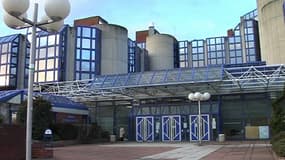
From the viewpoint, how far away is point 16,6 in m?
8.20

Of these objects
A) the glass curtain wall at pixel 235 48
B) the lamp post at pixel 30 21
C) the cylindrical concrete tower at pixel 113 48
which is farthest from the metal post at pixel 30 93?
the glass curtain wall at pixel 235 48

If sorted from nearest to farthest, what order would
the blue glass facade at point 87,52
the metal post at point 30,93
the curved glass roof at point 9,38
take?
the metal post at point 30,93 < the blue glass facade at point 87,52 < the curved glass roof at point 9,38

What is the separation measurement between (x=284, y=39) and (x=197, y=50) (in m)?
64.7

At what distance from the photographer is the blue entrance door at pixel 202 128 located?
39781 mm

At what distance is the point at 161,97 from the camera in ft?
144

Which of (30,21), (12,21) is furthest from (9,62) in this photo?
(30,21)

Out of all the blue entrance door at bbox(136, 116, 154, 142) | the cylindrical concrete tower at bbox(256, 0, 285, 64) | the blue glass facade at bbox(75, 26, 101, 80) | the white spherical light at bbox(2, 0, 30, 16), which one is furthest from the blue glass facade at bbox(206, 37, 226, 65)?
the white spherical light at bbox(2, 0, 30, 16)

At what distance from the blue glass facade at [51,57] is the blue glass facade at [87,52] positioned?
2641 millimetres

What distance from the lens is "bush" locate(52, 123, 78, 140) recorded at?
118ft

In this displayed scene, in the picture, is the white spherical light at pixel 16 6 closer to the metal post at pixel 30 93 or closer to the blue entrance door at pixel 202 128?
the metal post at pixel 30 93

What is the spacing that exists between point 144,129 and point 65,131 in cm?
930

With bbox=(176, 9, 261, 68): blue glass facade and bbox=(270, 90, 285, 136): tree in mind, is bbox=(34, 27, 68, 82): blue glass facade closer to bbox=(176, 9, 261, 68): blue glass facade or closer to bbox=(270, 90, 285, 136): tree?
bbox=(176, 9, 261, 68): blue glass facade

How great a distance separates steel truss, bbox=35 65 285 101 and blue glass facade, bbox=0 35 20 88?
3509cm

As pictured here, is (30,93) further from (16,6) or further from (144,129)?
(144,129)
